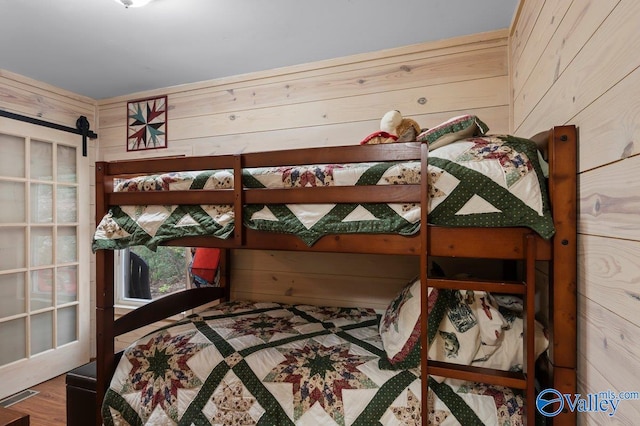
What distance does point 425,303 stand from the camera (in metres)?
1.17

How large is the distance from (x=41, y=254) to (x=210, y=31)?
2235mm

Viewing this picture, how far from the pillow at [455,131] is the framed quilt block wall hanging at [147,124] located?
2.31 m

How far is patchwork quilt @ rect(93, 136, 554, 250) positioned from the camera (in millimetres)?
1099

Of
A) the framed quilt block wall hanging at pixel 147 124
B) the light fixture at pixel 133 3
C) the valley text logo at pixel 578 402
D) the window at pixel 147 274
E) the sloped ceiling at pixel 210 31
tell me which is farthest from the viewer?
the window at pixel 147 274

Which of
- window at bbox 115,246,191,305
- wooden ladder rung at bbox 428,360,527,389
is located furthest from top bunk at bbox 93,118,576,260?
window at bbox 115,246,191,305

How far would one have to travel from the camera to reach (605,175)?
0.89 meters

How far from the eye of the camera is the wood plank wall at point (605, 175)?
2.50 ft

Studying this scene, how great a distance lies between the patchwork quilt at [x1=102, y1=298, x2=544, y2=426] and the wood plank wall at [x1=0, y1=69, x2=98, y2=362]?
1.84m

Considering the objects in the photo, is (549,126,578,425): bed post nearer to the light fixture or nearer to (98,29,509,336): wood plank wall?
(98,29,509,336): wood plank wall

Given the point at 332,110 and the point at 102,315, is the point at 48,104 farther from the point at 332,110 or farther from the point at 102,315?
the point at 332,110

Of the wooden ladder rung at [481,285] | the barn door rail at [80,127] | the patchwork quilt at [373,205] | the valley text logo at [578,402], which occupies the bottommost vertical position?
the valley text logo at [578,402]

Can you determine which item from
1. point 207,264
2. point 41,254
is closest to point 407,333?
point 207,264

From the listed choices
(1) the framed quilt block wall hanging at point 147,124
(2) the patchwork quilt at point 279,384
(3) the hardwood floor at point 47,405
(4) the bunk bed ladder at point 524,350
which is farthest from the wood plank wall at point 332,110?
(3) the hardwood floor at point 47,405

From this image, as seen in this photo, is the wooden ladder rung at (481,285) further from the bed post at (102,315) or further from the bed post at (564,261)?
the bed post at (102,315)
